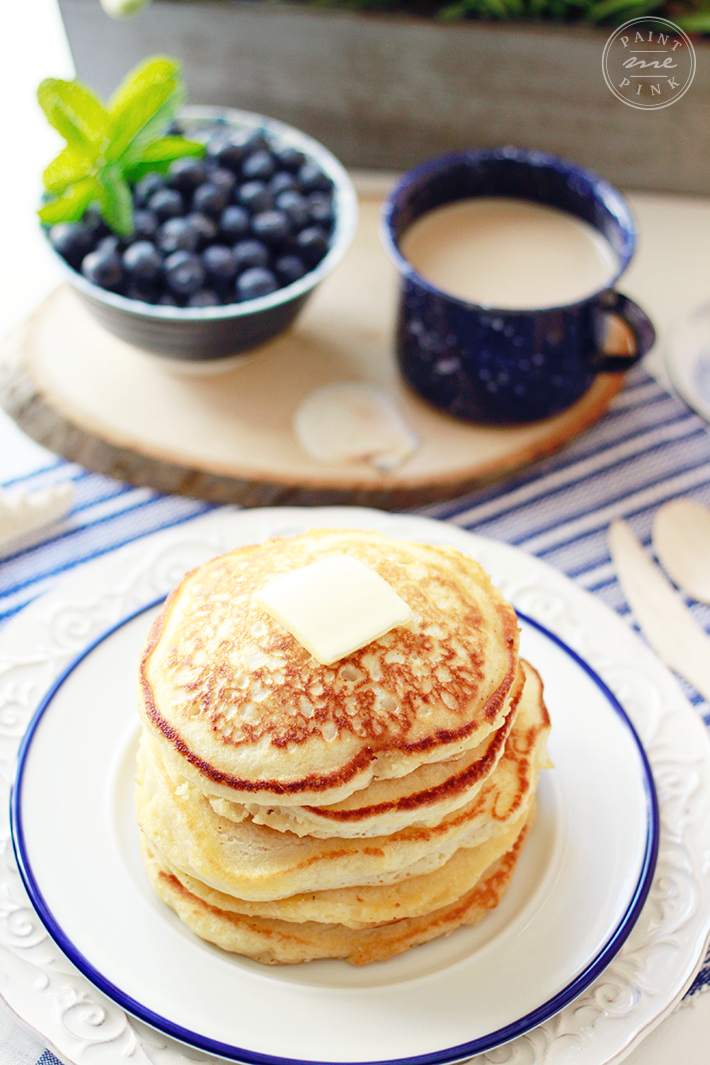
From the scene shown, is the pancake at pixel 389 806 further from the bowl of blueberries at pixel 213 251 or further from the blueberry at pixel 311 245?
the blueberry at pixel 311 245

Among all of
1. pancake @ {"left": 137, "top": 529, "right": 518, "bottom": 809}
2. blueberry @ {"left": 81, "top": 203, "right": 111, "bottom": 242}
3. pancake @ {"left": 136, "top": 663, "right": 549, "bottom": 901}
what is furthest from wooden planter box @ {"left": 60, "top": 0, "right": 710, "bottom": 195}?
pancake @ {"left": 136, "top": 663, "right": 549, "bottom": 901}

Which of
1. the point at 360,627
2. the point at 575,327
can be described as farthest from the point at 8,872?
the point at 575,327

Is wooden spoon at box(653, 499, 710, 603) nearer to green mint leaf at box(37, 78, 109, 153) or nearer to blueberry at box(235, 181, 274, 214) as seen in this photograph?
blueberry at box(235, 181, 274, 214)

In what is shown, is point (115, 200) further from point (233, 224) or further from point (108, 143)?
point (233, 224)

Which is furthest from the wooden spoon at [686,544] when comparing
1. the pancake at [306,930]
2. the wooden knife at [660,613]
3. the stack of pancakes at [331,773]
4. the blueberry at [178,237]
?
the blueberry at [178,237]

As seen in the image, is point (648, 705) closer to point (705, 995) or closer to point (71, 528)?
point (705, 995)
